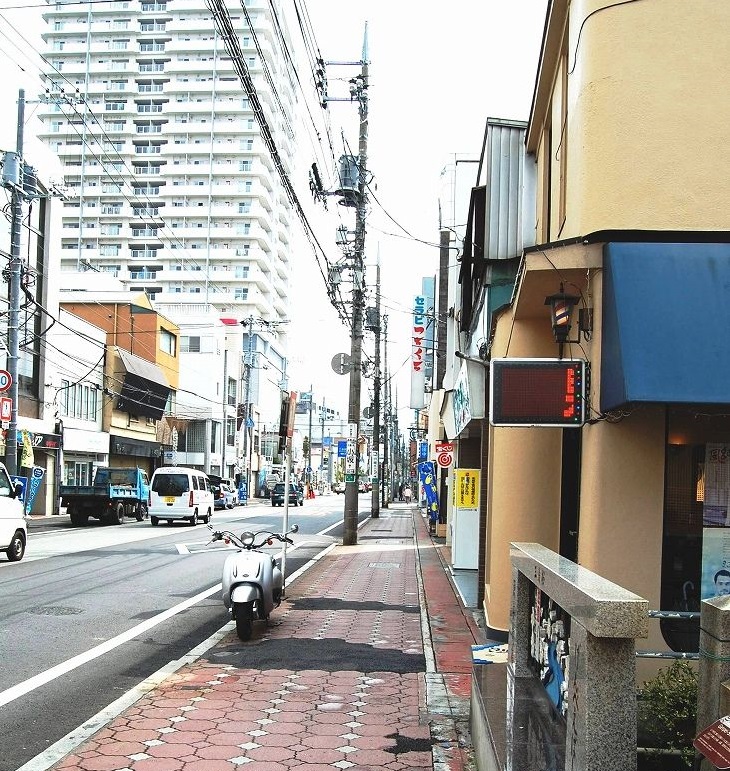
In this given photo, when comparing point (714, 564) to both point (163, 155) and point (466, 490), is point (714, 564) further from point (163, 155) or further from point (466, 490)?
point (163, 155)

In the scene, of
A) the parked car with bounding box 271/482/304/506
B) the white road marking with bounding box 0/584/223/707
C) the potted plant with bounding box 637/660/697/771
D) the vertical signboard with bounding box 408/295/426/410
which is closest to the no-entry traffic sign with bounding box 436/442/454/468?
the vertical signboard with bounding box 408/295/426/410

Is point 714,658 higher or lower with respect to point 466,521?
higher

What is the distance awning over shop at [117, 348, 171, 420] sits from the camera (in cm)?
4888

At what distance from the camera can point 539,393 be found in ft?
24.0

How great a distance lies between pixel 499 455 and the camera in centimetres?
1015

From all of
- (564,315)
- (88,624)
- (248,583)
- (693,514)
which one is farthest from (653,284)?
(88,624)

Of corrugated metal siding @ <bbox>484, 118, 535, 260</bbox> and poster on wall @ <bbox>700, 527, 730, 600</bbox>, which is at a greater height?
corrugated metal siding @ <bbox>484, 118, 535, 260</bbox>

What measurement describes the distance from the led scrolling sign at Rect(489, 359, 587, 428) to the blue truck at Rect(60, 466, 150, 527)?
29.9 metres

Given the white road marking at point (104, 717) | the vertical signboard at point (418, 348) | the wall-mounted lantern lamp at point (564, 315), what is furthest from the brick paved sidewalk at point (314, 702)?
the vertical signboard at point (418, 348)

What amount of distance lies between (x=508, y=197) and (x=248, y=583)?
6.25 meters

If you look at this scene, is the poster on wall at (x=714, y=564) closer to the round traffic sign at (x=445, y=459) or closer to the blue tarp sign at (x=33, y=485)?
the round traffic sign at (x=445, y=459)

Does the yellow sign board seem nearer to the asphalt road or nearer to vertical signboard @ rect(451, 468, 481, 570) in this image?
vertical signboard @ rect(451, 468, 481, 570)

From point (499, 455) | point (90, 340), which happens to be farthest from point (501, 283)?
point (90, 340)

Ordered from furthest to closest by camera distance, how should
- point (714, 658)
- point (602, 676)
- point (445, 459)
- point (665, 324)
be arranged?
point (445, 459) < point (665, 324) < point (714, 658) < point (602, 676)
